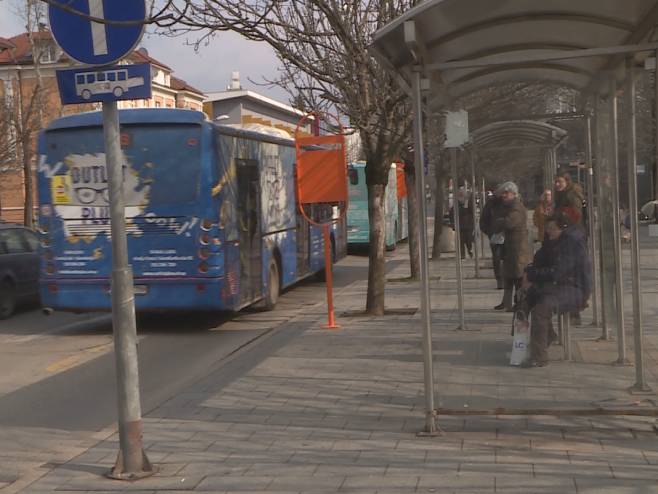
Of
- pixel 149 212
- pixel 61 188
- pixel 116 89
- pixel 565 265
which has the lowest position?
pixel 565 265

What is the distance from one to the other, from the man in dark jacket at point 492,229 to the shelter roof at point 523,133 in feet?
2.61

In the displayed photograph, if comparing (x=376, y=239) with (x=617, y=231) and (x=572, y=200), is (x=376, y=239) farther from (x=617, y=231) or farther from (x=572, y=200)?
(x=617, y=231)

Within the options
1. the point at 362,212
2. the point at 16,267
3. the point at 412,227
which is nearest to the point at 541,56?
the point at 16,267

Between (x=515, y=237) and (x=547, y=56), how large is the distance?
2.60m

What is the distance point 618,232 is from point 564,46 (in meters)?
1.77

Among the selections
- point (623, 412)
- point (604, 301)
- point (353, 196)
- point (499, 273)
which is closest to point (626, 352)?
point (604, 301)

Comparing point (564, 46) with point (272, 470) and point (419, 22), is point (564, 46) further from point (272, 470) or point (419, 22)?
point (272, 470)

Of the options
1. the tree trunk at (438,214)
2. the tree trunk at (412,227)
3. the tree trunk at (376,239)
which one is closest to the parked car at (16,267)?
the tree trunk at (376,239)

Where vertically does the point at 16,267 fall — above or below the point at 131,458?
above

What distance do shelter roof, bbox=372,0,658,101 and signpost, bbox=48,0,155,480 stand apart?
1.80 metres

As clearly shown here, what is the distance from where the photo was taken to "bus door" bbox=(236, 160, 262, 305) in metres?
14.3

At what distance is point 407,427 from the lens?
7.29m

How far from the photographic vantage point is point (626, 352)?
339 inches

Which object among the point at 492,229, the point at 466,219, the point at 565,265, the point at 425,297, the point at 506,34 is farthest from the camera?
the point at 466,219
